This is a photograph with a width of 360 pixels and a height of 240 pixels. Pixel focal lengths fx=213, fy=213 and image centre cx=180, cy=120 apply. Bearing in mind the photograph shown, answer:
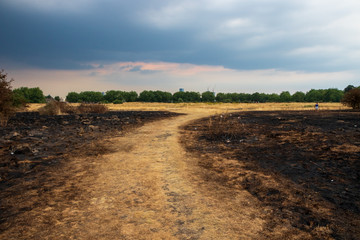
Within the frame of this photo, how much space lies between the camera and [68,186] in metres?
5.22

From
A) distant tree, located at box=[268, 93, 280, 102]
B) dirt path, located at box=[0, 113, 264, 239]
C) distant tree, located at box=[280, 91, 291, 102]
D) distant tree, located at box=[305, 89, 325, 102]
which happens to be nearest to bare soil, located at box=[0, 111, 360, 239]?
dirt path, located at box=[0, 113, 264, 239]

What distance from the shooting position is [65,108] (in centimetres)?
3055

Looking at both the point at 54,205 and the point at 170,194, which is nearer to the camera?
the point at 54,205

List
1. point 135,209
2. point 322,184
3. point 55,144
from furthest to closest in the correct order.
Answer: point 55,144 → point 322,184 → point 135,209

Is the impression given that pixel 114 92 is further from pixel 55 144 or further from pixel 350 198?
pixel 350 198

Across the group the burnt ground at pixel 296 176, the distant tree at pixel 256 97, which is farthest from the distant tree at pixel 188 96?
the burnt ground at pixel 296 176

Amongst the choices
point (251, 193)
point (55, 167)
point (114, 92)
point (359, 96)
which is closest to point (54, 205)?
point (55, 167)

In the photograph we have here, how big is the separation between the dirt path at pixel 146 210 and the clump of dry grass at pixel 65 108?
26.2m

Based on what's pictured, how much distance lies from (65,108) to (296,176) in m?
31.7

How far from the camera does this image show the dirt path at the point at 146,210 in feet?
11.0

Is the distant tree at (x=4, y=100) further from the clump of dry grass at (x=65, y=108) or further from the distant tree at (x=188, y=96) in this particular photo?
the distant tree at (x=188, y=96)

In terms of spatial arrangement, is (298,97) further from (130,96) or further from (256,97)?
(130,96)

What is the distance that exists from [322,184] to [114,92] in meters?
133

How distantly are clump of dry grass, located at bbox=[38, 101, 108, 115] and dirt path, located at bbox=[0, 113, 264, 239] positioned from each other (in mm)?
26164
